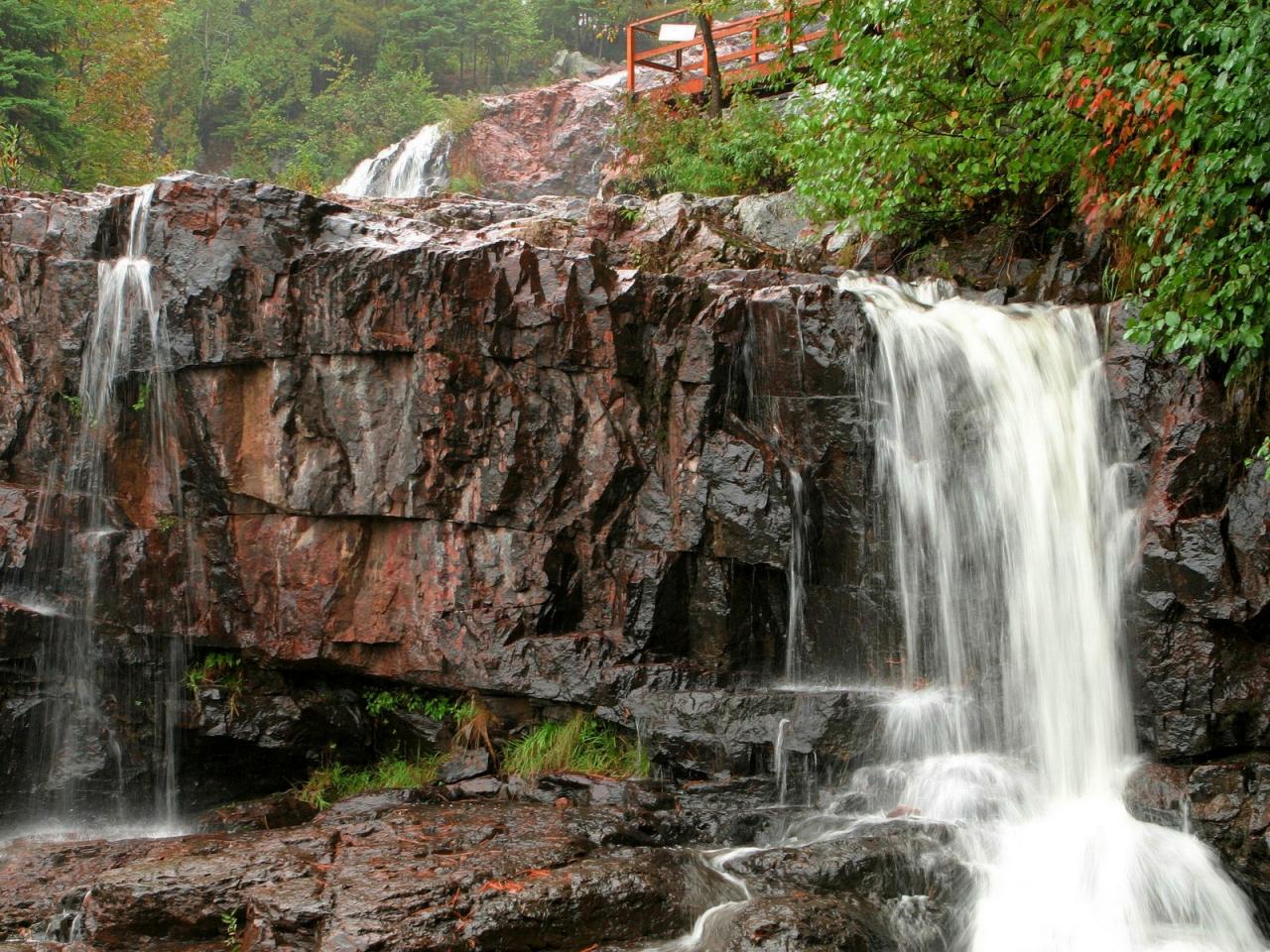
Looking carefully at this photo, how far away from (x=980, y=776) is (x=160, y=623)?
7.27 metres

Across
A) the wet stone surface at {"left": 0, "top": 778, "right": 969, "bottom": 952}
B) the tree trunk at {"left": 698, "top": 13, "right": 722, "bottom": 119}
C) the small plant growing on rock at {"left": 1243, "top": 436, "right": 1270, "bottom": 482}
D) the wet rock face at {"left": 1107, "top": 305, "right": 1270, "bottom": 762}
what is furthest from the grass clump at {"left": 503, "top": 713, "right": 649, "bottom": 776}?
the tree trunk at {"left": 698, "top": 13, "right": 722, "bottom": 119}

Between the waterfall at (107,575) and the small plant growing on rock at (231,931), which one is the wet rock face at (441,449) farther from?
the small plant growing on rock at (231,931)

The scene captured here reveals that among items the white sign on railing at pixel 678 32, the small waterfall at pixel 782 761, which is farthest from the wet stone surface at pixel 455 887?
the white sign on railing at pixel 678 32

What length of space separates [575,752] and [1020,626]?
394 centimetres

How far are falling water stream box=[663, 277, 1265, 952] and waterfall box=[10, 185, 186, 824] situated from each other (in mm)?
5581

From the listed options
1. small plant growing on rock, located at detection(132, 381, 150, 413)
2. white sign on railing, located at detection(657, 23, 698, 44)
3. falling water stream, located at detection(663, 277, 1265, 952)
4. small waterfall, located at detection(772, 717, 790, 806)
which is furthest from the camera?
white sign on railing, located at detection(657, 23, 698, 44)

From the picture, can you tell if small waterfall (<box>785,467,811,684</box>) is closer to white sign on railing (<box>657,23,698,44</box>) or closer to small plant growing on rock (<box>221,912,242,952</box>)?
small plant growing on rock (<box>221,912,242,952</box>)

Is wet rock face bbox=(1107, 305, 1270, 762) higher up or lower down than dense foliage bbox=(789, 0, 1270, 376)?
lower down

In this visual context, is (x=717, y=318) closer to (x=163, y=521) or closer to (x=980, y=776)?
(x=980, y=776)

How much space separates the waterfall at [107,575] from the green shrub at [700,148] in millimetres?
8540

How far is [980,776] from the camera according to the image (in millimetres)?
7973

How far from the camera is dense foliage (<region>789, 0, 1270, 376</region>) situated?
7812mm

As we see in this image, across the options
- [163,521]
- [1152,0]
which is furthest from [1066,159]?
[163,521]

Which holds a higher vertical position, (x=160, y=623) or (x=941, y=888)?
(x=160, y=623)
